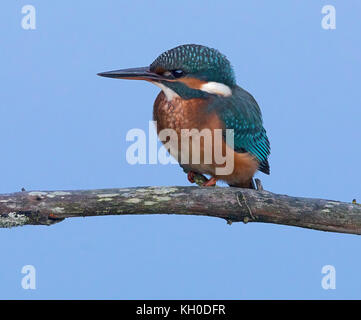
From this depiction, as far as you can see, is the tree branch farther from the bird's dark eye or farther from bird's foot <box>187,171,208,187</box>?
the bird's dark eye

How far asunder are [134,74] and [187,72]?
321mm

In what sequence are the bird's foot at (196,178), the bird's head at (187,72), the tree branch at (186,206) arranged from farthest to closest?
the bird's foot at (196,178) < the bird's head at (187,72) < the tree branch at (186,206)

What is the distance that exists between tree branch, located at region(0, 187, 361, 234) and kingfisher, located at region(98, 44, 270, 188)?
0.28 m

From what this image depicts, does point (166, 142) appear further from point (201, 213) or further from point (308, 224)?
point (308, 224)

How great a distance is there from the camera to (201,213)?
3.19m

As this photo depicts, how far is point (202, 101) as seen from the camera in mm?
3367

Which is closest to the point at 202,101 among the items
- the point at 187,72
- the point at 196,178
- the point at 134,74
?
the point at 187,72

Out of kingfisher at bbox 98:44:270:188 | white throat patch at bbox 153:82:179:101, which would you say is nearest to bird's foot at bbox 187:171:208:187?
kingfisher at bbox 98:44:270:188

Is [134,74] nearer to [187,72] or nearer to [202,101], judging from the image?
[187,72]

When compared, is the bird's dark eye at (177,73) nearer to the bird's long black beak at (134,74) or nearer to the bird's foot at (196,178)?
the bird's long black beak at (134,74)

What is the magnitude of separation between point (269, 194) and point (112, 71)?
121cm

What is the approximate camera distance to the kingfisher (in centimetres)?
332

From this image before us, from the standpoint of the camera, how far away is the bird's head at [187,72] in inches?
130

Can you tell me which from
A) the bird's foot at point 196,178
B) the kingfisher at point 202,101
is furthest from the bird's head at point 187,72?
the bird's foot at point 196,178
